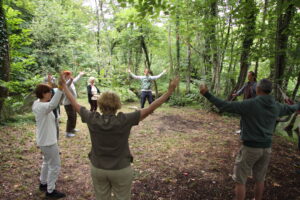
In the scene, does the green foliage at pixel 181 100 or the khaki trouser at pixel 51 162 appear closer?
the khaki trouser at pixel 51 162

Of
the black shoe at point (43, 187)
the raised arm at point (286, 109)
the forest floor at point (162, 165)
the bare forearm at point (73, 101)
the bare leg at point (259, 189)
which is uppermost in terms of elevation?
the bare forearm at point (73, 101)

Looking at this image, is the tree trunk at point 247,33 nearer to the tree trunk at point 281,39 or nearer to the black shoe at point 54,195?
the tree trunk at point 281,39


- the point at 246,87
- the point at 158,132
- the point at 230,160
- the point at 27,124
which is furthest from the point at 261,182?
the point at 27,124

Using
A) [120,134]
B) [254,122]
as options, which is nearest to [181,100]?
[254,122]

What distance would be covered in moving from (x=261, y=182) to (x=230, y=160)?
6.67 feet

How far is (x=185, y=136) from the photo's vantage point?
7.05 metres

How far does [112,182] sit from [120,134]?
1.95 feet

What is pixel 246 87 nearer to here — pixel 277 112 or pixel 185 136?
pixel 185 136

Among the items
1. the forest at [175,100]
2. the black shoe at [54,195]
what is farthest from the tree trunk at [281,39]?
the black shoe at [54,195]

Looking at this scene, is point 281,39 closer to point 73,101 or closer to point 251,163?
point 251,163

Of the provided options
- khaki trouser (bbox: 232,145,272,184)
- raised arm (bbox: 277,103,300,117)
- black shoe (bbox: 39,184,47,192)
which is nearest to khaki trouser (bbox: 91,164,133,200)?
khaki trouser (bbox: 232,145,272,184)

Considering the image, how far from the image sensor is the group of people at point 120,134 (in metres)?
2.12

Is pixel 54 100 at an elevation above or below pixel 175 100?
above

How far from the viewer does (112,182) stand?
2.21 m
